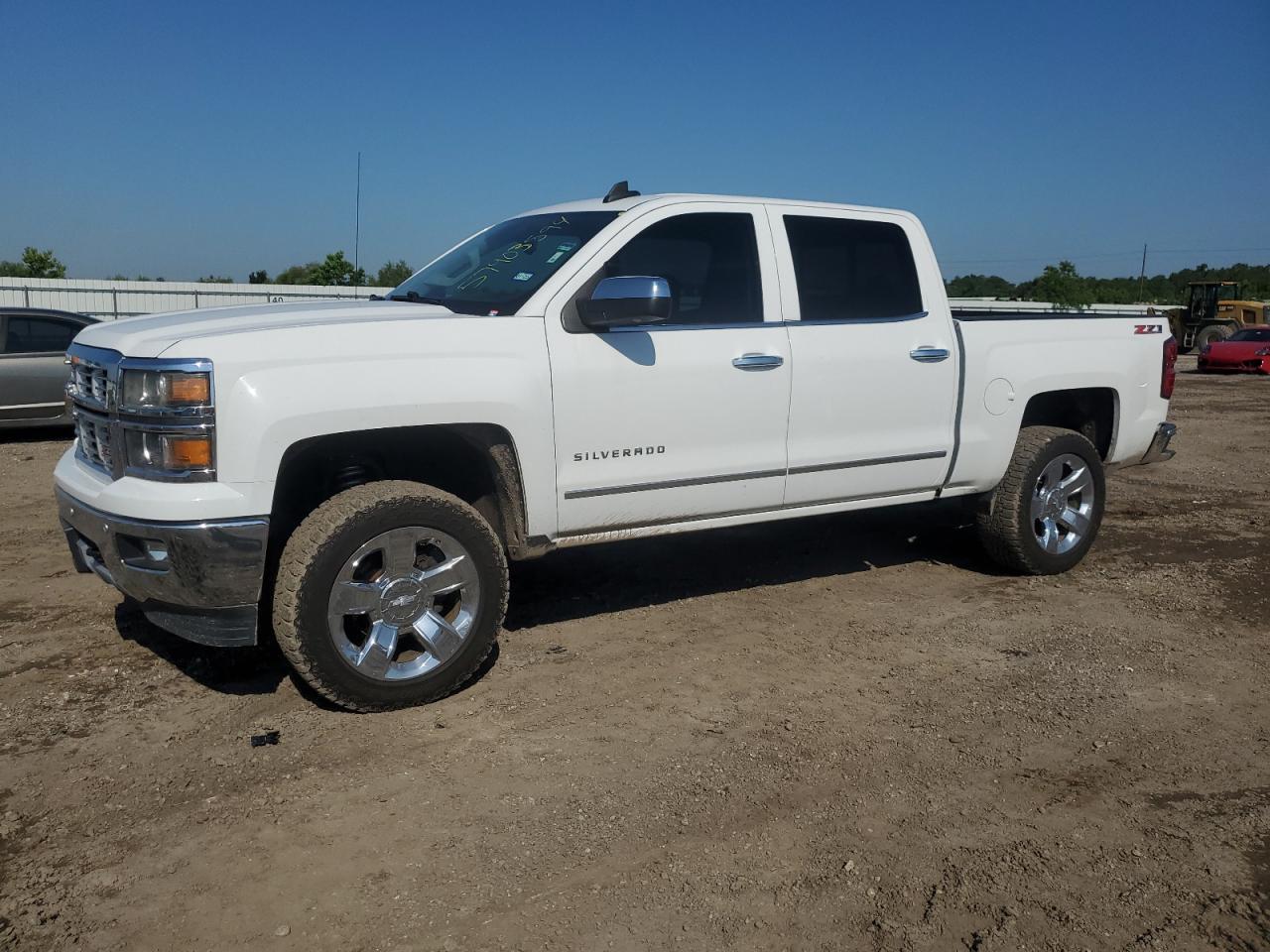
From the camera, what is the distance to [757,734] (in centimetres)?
405

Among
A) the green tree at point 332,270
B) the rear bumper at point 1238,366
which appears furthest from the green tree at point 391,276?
the rear bumper at point 1238,366

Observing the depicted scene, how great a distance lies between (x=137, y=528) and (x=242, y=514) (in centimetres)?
37

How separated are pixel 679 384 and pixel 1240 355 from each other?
2753 centimetres

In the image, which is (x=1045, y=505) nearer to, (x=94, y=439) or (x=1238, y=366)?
(x=94, y=439)

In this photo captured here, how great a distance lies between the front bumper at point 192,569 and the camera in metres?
3.75

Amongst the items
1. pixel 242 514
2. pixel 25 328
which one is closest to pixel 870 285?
pixel 242 514

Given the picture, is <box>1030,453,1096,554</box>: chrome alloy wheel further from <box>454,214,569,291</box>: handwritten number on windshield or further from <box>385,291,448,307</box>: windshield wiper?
<box>385,291,448,307</box>: windshield wiper

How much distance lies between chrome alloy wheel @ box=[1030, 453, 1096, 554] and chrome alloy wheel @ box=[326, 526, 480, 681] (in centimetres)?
351

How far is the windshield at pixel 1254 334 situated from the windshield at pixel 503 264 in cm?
2798

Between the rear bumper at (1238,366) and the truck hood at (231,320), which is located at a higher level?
the truck hood at (231,320)

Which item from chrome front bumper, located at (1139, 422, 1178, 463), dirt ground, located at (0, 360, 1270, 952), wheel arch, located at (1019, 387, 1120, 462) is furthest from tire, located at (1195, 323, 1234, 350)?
dirt ground, located at (0, 360, 1270, 952)

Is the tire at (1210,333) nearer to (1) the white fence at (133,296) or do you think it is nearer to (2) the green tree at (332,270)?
(1) the white fence at (133,296)

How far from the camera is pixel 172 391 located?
371cm

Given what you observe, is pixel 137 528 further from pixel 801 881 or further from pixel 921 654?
pixel 921 654
